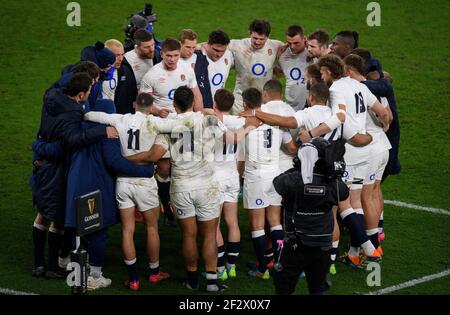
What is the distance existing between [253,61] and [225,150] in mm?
2589

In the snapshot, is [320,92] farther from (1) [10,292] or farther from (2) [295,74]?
(1) [10,292]

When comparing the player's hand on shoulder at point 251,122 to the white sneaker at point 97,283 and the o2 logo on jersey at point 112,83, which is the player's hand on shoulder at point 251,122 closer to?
the white sneaker at point 97,283

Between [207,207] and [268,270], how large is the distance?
3.72 feet

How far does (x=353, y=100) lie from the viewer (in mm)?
9875

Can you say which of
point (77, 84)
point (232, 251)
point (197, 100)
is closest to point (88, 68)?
point (77, 84)

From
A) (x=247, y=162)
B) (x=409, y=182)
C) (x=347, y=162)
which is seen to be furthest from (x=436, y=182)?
(x=247, y=162)

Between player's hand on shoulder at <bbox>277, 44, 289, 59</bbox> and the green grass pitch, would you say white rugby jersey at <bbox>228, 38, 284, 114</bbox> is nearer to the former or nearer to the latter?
player's hand on shoulder at <bbox>277, 44, 289, 59</bbox>

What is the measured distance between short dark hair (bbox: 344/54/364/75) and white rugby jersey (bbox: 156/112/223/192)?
5.73ft

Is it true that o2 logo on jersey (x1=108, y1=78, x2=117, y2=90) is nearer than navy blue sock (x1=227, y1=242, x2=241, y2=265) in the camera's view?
No

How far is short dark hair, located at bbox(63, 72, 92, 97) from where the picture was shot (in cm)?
933

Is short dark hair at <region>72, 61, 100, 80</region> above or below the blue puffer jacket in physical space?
above

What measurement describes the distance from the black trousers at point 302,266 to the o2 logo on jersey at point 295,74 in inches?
155

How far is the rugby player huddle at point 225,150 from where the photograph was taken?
9.28m

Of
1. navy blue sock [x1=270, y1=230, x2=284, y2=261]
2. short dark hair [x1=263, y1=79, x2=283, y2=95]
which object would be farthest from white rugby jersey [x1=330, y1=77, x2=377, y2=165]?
navy blue sock [x1=270, y1=230, x2=284, y2=261]
